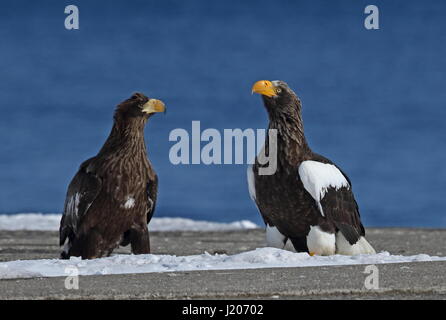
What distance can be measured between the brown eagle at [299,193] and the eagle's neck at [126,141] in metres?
1.31

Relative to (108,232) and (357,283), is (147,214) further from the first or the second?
(357,283)

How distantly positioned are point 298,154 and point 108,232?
2290 millimetres

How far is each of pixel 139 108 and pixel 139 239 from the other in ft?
4.86

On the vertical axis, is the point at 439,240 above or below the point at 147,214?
below

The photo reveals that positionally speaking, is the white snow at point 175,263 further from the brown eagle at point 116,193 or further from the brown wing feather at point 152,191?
the brown wing feather at point 152,191

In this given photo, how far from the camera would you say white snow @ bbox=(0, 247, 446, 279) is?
883cm

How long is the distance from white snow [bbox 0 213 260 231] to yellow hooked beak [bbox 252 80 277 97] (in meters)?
10.3

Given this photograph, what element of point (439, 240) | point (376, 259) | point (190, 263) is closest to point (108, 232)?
point (190, 263)

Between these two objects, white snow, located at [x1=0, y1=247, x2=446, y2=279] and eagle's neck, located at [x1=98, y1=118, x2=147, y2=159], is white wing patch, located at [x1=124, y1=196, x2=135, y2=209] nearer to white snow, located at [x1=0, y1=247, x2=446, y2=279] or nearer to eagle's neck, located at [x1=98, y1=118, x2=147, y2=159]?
eagle's neck, located at [x1=98, y1=118, x2=147, y2=159]

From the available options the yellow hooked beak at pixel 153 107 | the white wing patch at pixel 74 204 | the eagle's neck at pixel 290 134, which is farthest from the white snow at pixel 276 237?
the white wing patch at pixel 74 204

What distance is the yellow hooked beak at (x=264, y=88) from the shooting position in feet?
36.6

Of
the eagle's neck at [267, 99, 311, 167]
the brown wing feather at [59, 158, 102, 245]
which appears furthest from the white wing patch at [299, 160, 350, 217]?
the brown wing feather at [59, 158, 102, 245]

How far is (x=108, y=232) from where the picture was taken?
34.9ft

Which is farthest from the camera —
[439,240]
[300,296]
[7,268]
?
[439,240]
